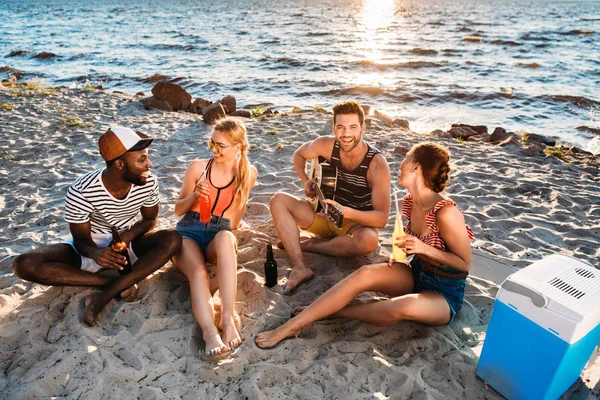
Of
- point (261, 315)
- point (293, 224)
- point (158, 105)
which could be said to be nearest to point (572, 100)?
point (158, 105)

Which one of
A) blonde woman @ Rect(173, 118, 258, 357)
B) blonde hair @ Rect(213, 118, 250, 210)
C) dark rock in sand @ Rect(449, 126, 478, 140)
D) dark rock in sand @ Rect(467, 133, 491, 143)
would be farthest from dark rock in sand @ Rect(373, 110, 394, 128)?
blonde hair @ Rect(213, 118, 250, 210)

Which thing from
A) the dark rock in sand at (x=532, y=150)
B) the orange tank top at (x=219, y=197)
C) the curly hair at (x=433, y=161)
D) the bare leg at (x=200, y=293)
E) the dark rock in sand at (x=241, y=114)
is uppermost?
the curly hair at (x=433, y=161)

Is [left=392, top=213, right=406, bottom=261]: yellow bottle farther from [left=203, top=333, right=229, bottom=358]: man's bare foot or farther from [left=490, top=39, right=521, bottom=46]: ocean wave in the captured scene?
[left=490, top=39, right=521, bottom=46]: ocean wave

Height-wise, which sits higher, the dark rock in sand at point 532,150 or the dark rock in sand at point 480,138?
the dark rock in sand at point 532,150

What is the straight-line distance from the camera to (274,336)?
3195 millimetres

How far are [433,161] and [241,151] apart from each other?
5.68ft

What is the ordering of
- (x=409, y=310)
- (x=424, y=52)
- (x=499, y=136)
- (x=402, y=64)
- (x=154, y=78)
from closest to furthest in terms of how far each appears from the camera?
(x=409, y=310)
(x=499, y=136)
(x=154, y=78)
(x=402, y=64)
(x=424, y=52)

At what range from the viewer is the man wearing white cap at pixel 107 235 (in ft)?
10.9

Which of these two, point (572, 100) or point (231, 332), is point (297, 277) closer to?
point (231, 332)

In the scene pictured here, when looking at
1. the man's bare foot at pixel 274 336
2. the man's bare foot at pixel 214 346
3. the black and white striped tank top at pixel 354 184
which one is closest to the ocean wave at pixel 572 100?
the black and white striped tank top at pixel 354 184

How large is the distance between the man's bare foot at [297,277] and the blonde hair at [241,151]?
834 mm

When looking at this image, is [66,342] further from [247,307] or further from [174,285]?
[247,307]

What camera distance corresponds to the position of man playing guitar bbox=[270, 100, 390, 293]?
3.92 m

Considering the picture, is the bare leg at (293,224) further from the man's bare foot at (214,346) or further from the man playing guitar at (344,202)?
the man's bare foot at (214,346)
